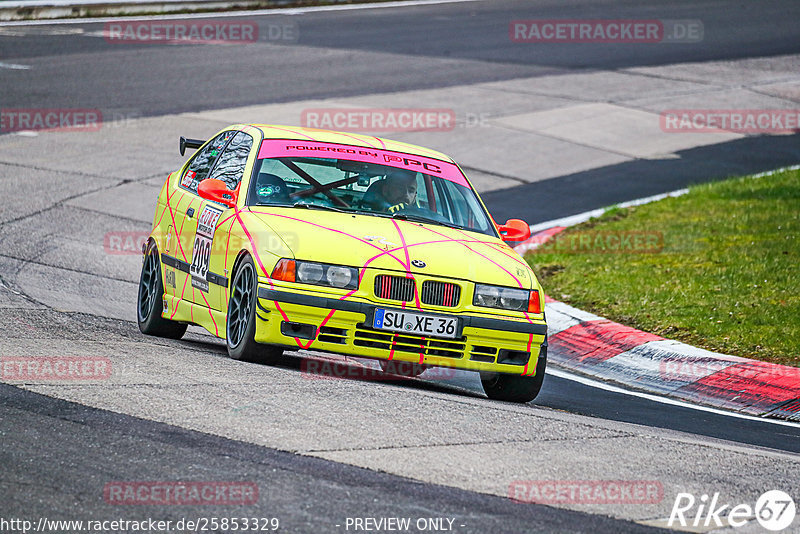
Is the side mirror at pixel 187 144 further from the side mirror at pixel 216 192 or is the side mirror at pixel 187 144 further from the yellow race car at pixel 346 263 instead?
the side mirror at pixel 216 192

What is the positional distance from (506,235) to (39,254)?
539cm

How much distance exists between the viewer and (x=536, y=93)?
75.8ft

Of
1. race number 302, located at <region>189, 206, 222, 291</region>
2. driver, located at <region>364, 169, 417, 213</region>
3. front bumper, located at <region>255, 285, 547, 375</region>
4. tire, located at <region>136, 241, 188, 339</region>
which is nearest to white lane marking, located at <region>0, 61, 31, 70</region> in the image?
tire, located at <region>136, 241, 188, 339</region>

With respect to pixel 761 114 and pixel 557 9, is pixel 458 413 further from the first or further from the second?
pixel 557 9

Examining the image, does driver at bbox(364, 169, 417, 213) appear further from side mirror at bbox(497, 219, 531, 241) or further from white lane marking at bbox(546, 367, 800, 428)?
white lane marking at bbox(546, 367, 800, 428)

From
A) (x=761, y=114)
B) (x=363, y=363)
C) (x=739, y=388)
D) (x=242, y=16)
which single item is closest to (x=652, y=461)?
(x=739, y=388)

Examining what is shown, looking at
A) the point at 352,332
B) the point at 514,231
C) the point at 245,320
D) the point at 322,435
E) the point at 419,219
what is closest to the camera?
the point at 322,435

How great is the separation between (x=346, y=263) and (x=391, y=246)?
1.17 ft

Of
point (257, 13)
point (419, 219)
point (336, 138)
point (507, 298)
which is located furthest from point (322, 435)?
point (257, 13)

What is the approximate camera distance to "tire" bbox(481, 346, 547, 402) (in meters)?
8.09

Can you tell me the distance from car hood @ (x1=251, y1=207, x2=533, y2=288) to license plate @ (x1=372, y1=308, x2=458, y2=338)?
0.27m

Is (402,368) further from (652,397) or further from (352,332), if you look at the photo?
(652,397)

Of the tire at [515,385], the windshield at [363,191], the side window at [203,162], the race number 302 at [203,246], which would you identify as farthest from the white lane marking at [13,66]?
the tire at [515,385]

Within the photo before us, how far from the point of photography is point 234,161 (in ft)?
29.8
